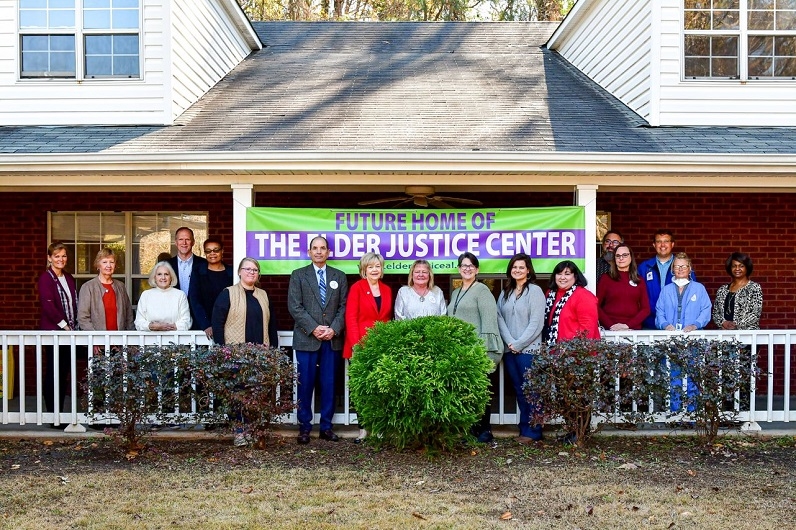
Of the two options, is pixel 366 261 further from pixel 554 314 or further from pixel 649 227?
pixel 649 227

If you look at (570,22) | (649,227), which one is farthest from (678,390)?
(570,22)

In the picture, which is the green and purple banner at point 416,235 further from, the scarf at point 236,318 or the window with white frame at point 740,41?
the window with white frame at point 740,41

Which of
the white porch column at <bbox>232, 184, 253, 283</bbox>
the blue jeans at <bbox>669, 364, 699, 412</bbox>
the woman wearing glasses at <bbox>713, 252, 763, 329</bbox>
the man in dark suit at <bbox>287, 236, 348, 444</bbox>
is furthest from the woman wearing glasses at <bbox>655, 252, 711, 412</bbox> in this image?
the white porch column at <bbox>232, 184, 253, 283</bbox>

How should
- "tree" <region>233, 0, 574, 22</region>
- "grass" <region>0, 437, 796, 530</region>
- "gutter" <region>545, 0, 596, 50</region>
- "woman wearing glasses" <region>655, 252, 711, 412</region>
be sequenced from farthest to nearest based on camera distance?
"tree" <region>233, 0, 574, 22</region> → "gutter" <region>545, 0, 596, 50</region> → "woman wearing glasses" <region>655, 252, 711, 412</region> → "grass" <region>0, 437, 796, 530</region>

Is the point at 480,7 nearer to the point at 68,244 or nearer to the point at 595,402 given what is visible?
the point at 68,244

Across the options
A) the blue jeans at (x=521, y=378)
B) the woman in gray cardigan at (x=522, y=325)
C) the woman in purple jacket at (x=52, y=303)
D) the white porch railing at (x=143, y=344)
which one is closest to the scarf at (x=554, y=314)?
the woman in gray cardigan at (x=522, y=325)

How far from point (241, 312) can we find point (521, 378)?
8.48 ft

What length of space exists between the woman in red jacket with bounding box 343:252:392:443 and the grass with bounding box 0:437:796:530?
104 cm

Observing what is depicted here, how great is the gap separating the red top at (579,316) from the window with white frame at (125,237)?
5095 millimetres

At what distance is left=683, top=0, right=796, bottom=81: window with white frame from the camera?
9039mm

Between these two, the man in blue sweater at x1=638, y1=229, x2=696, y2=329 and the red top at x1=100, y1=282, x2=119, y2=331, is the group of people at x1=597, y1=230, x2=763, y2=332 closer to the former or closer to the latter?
the man in blue sweater at x1=638, y1=229, x2=696, y2=329

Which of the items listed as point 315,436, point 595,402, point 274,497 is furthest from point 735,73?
point 274,497

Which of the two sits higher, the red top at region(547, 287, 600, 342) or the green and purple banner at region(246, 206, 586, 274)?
the green and purple banner at region(246, 206, 586, 274)

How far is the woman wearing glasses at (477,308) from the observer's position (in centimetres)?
686
